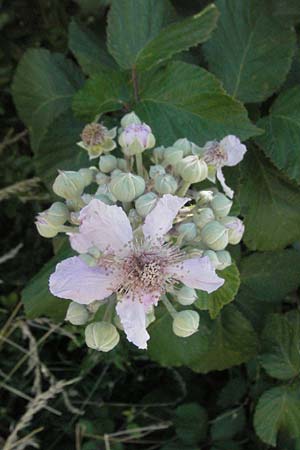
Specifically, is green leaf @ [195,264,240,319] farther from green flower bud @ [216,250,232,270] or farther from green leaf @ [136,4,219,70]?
green leaf @ [136,4,219,70]

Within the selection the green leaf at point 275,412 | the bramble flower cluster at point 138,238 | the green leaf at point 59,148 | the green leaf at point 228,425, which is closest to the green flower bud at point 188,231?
the bramble flower cluster at point 138,238

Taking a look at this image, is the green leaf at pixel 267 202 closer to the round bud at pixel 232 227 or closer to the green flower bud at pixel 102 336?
the round bud at pixel 232 227

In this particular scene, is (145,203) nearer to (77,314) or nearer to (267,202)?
(77,314)

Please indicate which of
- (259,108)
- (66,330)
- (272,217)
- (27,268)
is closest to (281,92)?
(259,108)

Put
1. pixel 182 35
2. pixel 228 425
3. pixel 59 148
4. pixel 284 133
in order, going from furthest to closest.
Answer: pixel 228 425, pixel 59 148, pixel 284 133, pixel 182 35

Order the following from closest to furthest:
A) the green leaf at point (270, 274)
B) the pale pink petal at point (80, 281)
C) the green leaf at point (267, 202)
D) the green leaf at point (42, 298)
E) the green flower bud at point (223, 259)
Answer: the pale pink petal at point (80, 281) → the green flower bud at point (223, 259) → the green leaf at point (42, 298) → the green leaf at point (267, 202) → the green leaf at point (270, 274)

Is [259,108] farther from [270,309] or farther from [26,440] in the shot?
[26,440]

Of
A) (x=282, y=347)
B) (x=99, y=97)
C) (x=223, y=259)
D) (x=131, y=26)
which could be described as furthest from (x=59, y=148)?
(x=282, y=347)
